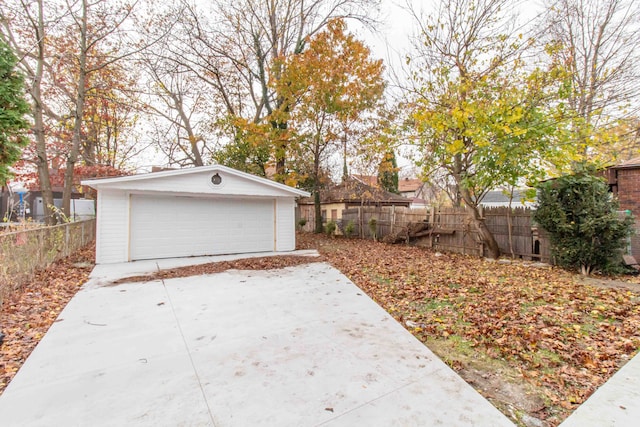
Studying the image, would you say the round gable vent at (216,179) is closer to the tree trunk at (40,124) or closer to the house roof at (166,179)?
the house roof at (166,179)

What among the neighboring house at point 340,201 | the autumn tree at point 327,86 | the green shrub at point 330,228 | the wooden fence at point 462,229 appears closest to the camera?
the wooden fence at point 462,229

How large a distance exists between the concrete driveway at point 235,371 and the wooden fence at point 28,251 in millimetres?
1494

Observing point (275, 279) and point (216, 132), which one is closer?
point (275, 279)

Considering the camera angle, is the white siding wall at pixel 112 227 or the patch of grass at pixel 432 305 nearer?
the patch of grass at pixel 432 305

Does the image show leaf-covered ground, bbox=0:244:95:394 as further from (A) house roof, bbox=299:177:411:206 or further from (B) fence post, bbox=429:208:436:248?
(A) house roof, bbox=299:177:411:206

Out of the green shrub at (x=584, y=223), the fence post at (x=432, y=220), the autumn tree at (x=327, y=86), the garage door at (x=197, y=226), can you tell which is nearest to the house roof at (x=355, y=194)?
the autumn tree at (x=327, y=86)

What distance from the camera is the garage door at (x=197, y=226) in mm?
8758

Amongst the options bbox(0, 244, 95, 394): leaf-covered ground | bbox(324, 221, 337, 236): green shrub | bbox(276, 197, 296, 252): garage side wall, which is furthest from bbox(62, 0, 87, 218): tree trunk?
bbox(324, 221, 337, 236): green shrub

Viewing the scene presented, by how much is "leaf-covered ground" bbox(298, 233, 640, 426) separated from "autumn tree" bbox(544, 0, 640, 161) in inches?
217

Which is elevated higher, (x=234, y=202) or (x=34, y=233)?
(x=234, y=202)

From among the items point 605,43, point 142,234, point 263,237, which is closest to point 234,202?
point 263,237

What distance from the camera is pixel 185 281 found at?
20.1 feet

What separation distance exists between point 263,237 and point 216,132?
793cm

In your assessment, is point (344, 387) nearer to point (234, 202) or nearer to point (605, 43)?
point (234, 202)
